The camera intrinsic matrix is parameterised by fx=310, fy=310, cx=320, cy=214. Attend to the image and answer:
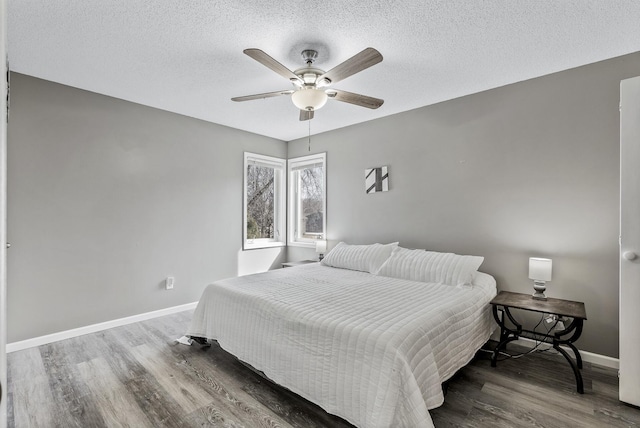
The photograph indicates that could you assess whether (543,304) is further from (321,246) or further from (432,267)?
(321,246)

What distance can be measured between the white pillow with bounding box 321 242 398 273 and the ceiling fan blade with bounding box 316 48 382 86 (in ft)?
6.39

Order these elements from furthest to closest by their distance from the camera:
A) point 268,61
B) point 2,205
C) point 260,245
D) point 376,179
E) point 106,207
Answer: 1. point 260,245
2. point 376,179
3. point 106,207
4. point 268,61
5. point 2,205

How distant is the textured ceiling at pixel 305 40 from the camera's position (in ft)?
6.35

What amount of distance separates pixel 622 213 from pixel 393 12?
2.02m

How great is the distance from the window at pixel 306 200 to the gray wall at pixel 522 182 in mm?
1039

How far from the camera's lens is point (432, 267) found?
2.97 m

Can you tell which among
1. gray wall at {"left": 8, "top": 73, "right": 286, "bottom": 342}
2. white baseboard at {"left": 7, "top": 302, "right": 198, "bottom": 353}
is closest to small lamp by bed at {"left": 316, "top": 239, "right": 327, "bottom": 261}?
gray wall at {"left": 8, "top": 73, "right": 286, "bottom": 342}

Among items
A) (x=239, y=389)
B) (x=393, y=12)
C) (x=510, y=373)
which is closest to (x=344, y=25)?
(x=393, y=12)

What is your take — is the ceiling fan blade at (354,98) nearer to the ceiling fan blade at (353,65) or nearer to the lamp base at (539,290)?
the ceiling fan blade at (353,65)

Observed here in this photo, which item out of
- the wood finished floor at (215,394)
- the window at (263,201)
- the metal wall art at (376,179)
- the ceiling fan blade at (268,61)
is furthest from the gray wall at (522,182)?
the ceiling fan blade at (268,61)

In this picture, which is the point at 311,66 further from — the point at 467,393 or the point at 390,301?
the point at 467,393

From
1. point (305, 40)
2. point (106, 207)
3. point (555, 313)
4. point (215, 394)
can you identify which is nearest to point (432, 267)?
point (555, 313)

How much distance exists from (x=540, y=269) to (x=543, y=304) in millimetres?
283

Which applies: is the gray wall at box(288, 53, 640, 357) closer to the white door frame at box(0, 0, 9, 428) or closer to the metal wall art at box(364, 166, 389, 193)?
the metal wall art at box(364, 166, 389, 193)
